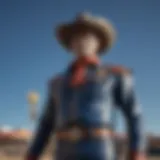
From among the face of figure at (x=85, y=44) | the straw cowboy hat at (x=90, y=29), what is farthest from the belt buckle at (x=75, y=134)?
the straw cowboy hat at (x=90, y=29)

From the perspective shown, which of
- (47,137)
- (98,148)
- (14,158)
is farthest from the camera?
(14,158)

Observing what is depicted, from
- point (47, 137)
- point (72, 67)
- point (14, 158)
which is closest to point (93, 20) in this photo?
point (72, 67)

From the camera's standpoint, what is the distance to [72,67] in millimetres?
2932

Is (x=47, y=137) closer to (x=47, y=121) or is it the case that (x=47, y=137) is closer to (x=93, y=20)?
(x=47, y=121)

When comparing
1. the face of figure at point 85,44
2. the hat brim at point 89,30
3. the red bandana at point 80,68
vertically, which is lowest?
the red bandana at point 80,68

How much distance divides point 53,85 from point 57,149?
1.38 ft

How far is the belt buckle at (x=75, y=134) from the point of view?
105 inches

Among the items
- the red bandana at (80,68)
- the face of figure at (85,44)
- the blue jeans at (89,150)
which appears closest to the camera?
the blue jeans at (89,150)

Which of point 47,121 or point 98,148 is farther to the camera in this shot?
point 47,121

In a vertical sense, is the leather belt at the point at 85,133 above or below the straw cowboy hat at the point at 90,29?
below

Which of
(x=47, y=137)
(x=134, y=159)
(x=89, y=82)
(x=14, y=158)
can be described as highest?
(x=14, y=158)

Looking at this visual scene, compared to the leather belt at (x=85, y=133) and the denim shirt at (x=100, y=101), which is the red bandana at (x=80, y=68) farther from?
the leather belt at (x=85, y=133)

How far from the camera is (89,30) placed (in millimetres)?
3053

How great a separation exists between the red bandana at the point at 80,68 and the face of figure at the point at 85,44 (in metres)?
0.06
